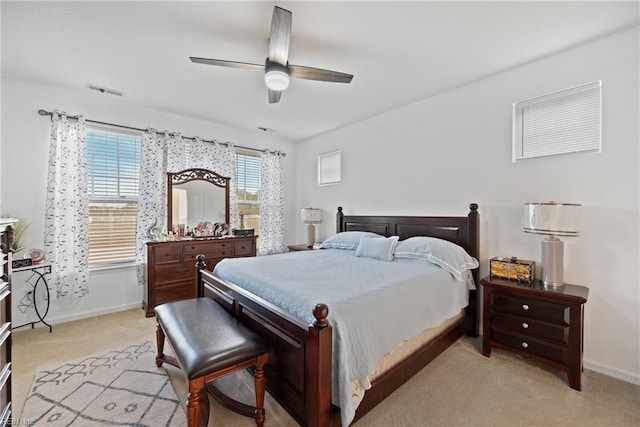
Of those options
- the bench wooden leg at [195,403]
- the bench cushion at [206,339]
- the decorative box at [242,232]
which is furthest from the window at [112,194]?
the bench wooden leg at [195,403]

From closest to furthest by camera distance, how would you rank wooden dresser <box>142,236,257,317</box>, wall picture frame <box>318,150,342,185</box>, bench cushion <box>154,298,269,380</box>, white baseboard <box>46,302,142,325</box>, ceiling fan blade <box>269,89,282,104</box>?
bench cushion <box>154,298,269,380</box> < ceiling fan blade <box>269,89,282,104</box> < white baseboard <box>46,302,142,325</box> < wooden dresser <box>142,236,257,317</box> < wall picture frame <box>318,150,342,185</box>

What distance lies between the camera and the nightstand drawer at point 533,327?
7.07 feet

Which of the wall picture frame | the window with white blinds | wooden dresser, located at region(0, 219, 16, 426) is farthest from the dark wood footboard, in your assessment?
the wall picture frame

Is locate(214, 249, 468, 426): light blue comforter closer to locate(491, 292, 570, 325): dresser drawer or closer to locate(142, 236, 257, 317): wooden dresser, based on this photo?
locate(491, 292, 570, 325): dresser drawer

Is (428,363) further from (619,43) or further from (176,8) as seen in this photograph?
(176,8)

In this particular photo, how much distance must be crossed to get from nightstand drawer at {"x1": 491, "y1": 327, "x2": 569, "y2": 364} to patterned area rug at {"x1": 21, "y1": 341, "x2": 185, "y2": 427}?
2.61 metres

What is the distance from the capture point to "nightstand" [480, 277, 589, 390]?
209 cm

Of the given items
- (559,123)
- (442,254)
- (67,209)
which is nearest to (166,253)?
(67,209)

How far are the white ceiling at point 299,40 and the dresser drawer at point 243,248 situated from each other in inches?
85.8

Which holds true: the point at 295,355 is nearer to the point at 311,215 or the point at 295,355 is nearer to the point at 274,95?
the point at 274,95

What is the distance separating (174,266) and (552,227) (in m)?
4.16

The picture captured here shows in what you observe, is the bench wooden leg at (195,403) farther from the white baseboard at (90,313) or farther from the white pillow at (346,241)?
the white baseboard at (90,313)

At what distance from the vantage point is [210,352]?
5.09ft

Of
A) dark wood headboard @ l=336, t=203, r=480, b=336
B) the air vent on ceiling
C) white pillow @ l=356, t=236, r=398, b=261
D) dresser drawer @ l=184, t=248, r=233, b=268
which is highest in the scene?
the air vent on ceiling
